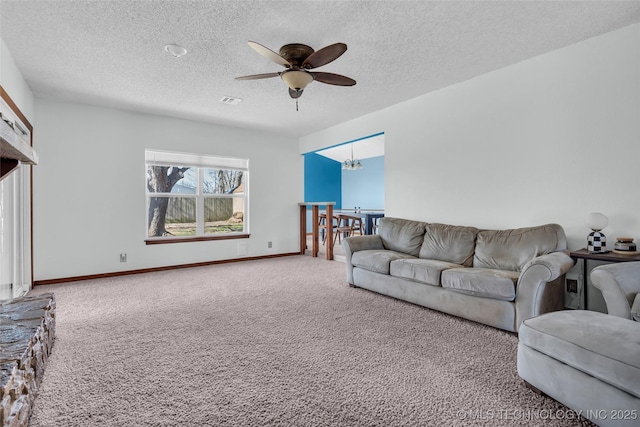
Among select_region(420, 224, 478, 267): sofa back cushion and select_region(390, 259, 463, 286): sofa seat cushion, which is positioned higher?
select_region(420, 224, 478, 267): sofa back cushion

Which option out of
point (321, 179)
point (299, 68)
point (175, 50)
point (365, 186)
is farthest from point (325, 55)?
point (365, 186)

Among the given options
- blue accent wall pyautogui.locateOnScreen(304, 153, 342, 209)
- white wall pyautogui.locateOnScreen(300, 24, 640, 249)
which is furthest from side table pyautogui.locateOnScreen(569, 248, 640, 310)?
blue accent wall pyautogui.locateOnScreen(304, 153, 342, 209)

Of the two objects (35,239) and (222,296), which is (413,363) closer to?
(222,296)

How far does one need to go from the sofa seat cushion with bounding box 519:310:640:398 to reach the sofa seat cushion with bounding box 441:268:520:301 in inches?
29.2

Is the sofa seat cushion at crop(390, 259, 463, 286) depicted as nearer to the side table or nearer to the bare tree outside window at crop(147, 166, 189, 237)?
the side table

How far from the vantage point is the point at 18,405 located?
4.50ft

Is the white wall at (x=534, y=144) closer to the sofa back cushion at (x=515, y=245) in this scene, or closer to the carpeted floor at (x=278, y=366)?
the sofa back cushion at (x=515, y=245)

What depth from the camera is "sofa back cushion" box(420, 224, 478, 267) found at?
137 inches

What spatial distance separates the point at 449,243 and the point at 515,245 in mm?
697

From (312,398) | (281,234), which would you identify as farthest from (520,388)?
(281,234)

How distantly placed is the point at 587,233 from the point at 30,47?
5408mm

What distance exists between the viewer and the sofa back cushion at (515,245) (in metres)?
2.89

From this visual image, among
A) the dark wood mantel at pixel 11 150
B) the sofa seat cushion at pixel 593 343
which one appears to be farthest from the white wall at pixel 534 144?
the dark wood mantel at pixel 11 150

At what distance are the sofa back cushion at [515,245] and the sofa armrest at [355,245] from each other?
1267 millimetres
